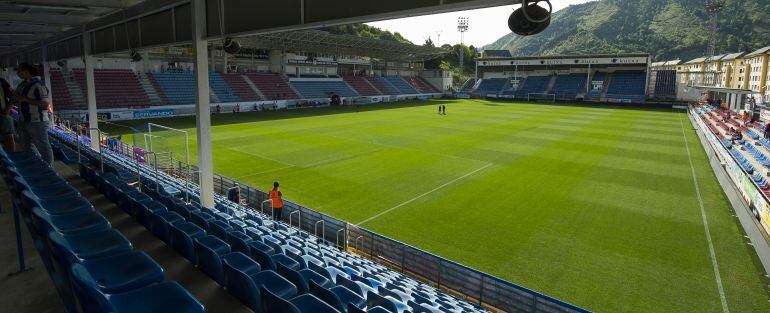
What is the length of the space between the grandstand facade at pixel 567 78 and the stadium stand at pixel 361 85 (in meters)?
20.6

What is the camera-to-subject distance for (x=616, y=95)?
6206 cm

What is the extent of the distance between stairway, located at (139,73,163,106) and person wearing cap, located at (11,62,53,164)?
108 ft

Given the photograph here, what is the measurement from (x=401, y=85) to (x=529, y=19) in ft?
221

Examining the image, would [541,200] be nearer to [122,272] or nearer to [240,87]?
[122,272]

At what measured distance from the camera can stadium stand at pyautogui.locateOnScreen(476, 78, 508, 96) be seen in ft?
246

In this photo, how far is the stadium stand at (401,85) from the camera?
7019 cm

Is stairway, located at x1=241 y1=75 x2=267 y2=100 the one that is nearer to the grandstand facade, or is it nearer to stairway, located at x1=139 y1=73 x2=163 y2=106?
stairway, located at x1=139 y1=73 x2=163 y2=106

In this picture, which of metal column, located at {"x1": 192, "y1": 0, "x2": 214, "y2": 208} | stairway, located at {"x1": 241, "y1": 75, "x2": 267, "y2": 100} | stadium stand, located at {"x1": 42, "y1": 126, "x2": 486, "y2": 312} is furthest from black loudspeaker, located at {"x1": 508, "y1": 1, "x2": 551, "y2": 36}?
stairway, located at {"x1": 241, "y1": 75, "x2": 267, "y2": 100}

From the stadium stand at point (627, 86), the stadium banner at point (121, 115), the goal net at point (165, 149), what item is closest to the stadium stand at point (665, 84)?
the stadium stand at point (627, 86)

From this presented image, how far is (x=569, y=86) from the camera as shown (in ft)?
224

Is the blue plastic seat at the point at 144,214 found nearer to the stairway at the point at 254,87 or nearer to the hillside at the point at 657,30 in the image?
the stairway at the point at 254,87

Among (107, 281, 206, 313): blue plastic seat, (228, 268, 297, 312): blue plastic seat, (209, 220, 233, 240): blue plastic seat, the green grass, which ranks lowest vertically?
the green grass

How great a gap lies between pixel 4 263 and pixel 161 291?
303cm

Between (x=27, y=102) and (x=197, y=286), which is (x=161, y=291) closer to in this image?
(x=197, y=286)
